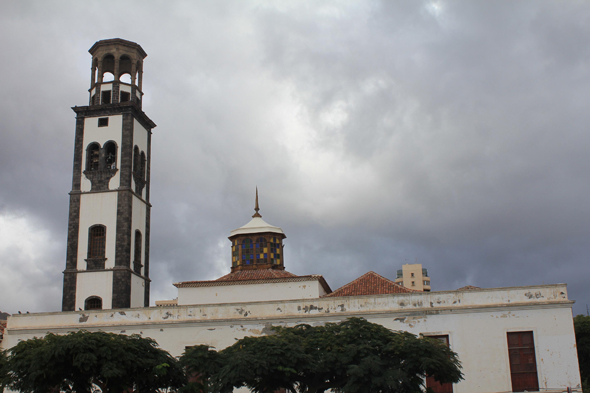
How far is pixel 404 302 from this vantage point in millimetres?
23266

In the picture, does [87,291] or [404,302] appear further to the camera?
[87,291]

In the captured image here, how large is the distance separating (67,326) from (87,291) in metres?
3.16

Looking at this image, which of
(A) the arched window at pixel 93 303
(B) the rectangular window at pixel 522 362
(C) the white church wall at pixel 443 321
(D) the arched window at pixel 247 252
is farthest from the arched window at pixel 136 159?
(B) the rectangular window at pixel 522 362

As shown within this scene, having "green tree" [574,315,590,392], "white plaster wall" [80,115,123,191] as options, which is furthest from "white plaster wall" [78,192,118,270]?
"green tree" [574,315,590,392]

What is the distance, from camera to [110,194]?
30047mm

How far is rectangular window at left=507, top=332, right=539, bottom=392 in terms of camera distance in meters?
21.7

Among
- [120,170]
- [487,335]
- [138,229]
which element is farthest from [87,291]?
[487,335]

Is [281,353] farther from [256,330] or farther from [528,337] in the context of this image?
[528,337]

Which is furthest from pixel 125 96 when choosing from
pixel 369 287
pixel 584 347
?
pixel 584 347

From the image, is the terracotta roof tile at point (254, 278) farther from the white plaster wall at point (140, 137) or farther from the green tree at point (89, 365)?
the green tree at point (89, 365)

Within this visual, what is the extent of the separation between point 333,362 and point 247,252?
51.9 ft

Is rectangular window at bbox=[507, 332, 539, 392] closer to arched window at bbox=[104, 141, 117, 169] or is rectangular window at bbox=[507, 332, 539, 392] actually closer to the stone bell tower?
the stone bell tower

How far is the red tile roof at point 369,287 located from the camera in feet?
85.9

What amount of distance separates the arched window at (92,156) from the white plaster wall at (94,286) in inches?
206
